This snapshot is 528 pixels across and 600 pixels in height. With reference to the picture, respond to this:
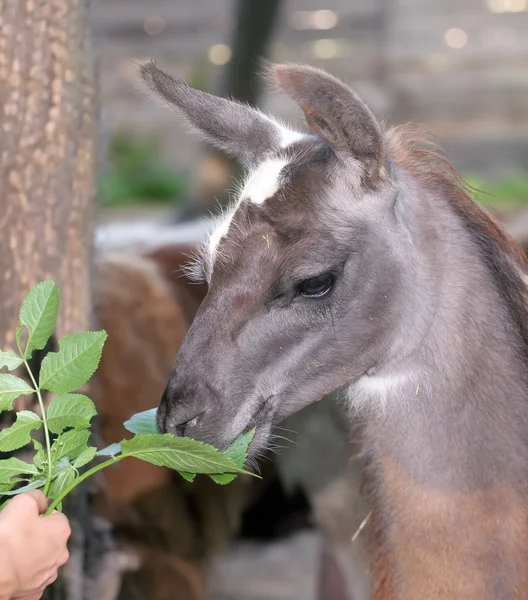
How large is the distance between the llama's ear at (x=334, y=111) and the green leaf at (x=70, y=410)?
2.71 feet

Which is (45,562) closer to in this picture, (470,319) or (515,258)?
(470,319)

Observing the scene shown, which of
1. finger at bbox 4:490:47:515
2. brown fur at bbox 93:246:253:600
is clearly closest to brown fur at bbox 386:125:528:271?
finger at bbox 4:490:47:515

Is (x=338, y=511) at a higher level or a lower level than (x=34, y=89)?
lower

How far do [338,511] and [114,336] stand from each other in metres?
1.47

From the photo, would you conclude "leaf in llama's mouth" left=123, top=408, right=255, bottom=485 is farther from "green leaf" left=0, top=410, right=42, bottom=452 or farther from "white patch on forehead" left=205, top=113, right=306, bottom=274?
"white patch on forehead" left=205, top=113, right=306, bottom=274

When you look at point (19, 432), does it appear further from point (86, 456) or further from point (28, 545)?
point (28, 545)

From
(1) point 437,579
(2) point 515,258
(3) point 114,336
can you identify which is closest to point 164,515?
(3) point 114,336

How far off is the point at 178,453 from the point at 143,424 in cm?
29

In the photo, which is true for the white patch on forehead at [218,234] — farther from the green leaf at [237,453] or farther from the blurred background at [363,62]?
the blurred background at [363,62]

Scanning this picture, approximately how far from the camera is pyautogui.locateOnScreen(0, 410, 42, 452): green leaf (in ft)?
6.97

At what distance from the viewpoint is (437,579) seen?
258 cm

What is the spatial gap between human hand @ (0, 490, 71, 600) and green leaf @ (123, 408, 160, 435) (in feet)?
1.30

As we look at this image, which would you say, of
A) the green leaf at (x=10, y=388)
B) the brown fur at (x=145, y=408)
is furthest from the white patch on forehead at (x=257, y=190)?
the brown fur at (x=145, y=408)

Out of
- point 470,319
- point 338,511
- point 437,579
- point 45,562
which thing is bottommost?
point 338,511
